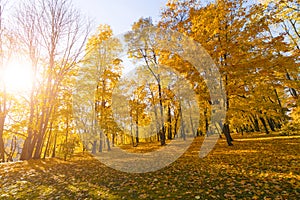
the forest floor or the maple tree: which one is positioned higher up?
the maple tree

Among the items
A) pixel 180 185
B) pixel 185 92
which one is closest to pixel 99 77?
pixel 185 92

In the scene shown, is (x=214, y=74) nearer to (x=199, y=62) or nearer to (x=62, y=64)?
(x=199, y=62)

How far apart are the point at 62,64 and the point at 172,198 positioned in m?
12.0

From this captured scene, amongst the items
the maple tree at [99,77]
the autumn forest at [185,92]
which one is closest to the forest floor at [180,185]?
the autumn forest at [185,92]

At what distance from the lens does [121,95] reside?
2120 cm

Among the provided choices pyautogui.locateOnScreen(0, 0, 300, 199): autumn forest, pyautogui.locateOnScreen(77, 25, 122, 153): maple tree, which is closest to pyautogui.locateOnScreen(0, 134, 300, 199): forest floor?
pyautogui.locateOnScreen(0, 0, 300, 199): autumn forest

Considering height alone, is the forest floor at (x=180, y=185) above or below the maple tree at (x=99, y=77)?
below

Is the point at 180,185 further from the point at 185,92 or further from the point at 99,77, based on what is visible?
the point at 99,77

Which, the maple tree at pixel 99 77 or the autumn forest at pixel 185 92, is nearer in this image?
the autumn forest at pixel 185 92

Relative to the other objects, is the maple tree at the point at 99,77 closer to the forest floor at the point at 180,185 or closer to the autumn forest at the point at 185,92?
the autumn forest at the point at 185,92

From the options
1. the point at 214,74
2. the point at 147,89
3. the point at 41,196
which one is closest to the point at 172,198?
the point at 41,196

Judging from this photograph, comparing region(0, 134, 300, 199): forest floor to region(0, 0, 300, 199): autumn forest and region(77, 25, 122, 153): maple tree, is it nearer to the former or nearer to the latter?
region(0, 0, 300, 199): autumn forest

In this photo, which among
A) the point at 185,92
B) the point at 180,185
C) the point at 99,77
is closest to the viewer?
the point at 180,185

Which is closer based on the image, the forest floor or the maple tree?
the forest floor
